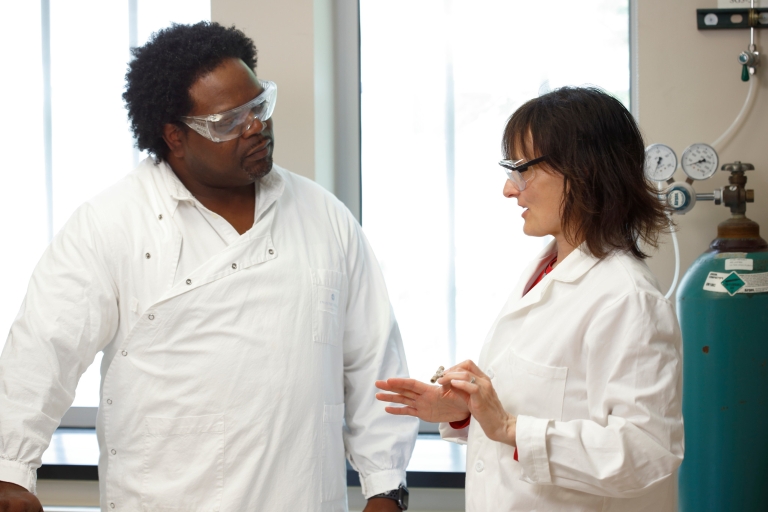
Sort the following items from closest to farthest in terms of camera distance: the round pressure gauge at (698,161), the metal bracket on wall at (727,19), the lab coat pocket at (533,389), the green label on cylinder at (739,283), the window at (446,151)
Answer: the lab coat pocket at (533,389) < the green label on cylinder at (739,283) < the round pressure gauge at (698,161) < the metal bracket on wall at (727,19) < the window at (446,151)

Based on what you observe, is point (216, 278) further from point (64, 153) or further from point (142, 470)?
point (64, 153)

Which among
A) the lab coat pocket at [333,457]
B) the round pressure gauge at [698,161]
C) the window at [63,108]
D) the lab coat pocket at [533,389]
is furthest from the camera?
the window at [63,108]

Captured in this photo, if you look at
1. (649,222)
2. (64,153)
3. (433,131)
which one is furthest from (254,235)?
(64,153)

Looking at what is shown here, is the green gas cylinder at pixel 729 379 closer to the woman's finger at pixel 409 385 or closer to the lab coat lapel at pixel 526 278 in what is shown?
the lab coat lapel at pixel 526 278

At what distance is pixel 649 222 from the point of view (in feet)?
3.85

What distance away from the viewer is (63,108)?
8.95 ft

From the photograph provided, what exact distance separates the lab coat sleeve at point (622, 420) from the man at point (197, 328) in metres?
0.58

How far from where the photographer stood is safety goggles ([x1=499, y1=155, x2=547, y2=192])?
3.95 ft

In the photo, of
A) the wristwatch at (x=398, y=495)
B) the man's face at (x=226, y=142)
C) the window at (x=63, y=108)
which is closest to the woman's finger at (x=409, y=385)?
the wristwatch at (x=398, y=495)

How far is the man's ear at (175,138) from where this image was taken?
1.56m

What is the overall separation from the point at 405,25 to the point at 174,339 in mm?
1611

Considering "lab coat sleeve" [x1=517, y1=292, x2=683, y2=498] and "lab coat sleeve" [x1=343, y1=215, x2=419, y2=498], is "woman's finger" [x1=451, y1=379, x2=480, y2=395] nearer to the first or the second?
"lab coat sleeve" [x1=517, y1=292, x2=683, y2=498]

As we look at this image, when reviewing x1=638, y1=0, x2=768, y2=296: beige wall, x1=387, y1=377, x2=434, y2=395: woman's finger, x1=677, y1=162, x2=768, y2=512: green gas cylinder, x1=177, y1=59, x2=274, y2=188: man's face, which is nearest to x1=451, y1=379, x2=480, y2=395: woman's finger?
x1=387, y1=377, x2=434, y2=395: woman's finger

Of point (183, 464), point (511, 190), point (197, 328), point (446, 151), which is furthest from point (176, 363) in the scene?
point (446, 151)
